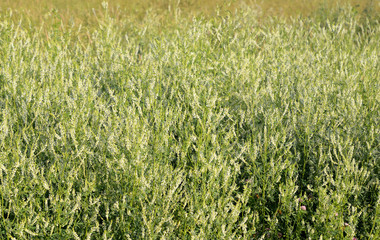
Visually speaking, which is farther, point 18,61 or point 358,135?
point 18,61

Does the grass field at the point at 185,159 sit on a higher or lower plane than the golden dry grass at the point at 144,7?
lower

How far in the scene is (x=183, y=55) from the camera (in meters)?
3.76

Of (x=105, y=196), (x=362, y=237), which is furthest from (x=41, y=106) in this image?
(x=362, y=237)

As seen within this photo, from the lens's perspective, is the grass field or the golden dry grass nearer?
the grass field

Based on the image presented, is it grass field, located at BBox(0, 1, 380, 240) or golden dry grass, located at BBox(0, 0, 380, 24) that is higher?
golden dry grass, located at BBox(0, 0, 380, 24)

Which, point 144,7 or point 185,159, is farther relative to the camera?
point 144,7

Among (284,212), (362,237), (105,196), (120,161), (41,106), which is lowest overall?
(362,237)

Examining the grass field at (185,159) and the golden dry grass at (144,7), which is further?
the golden dry grass at (144,7)

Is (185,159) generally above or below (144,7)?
below

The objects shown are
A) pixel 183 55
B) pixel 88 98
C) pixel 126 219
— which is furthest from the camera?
pixel 183 55

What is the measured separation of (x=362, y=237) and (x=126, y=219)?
145 centimetres

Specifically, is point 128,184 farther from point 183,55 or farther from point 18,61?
point 18,61

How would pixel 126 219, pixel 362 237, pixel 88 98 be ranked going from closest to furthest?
1. pixel 126 219
2. pixel 362 237
3. pixel 88 98

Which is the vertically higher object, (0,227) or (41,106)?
(41,106)
